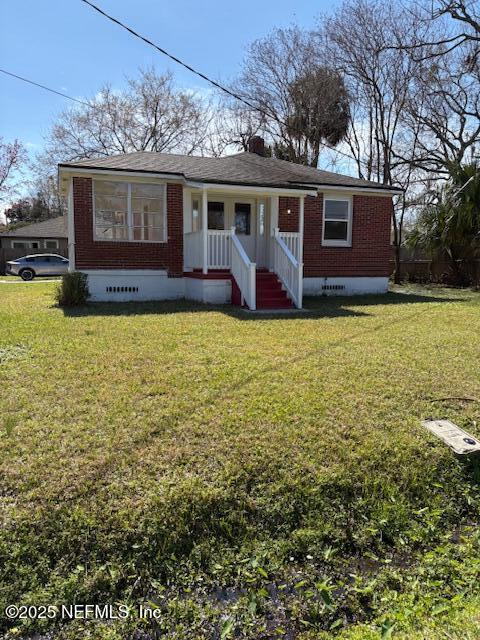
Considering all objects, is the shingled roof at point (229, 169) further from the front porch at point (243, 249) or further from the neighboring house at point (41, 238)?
the neighboring house at point (41, 238)

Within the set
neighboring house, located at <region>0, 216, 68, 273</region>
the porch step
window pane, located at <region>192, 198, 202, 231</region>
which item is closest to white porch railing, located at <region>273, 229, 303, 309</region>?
the porch step

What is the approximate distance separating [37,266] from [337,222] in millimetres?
19901

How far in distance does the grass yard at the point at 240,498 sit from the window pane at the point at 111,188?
7.59 m

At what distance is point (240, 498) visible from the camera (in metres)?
3.21

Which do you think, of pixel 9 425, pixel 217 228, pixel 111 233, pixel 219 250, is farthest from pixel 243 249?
pixel 9 425

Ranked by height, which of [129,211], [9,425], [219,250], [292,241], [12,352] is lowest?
[9,425]

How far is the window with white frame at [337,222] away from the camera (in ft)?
47.5

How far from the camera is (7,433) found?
12.4 ft

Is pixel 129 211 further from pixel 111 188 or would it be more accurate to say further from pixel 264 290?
pixel 264 290

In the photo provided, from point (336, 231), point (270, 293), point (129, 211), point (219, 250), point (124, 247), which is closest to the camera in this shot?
point (270, 293)

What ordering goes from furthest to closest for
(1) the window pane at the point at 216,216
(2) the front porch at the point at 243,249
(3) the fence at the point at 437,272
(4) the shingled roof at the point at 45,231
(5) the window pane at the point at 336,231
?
(4) the shingled roof at the point at 45,231 → (3) the fence at the point at 437,272 → (5) the window pane at the point at 336,231 → (1) the window pane at the point at 216,216 → (2) the front porch at the point at 243,249

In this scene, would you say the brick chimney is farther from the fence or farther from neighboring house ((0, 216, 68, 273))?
neighboring house ((0, 216, 68, 273))

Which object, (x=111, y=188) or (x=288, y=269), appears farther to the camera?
(x=111, y=188)

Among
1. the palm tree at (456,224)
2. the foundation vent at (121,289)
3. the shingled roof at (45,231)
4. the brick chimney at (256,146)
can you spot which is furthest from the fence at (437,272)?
the shingled roof at (45,231)
